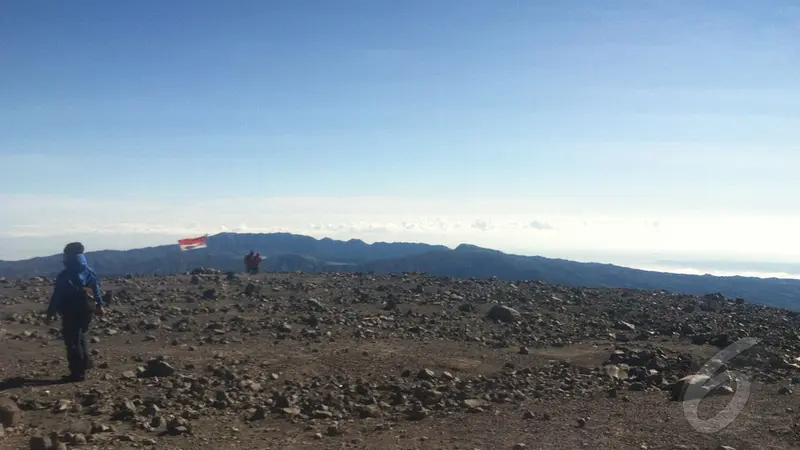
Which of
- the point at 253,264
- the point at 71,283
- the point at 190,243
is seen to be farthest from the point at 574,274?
the point at 71,283

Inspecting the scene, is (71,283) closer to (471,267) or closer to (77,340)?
(77,340)

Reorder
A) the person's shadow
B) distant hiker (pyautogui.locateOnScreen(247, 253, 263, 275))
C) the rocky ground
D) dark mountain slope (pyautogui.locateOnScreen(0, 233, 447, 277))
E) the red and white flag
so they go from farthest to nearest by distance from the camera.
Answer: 1. dark mountain slope (pyautogui.locateOnScreen(0, 233, 447, 277))
2. distant hiker (pyautogui.locateOnScreen(247, 253, 263, 275))
3. the red and white flag
4. the person's shadow
5. the rocky ground

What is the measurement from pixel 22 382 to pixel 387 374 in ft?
22.1

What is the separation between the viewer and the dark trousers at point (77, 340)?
41.9ft

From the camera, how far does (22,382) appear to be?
1252 centimetres

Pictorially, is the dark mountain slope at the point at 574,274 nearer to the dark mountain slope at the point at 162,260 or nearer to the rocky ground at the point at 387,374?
the dark mountain slope at the point at 162,260

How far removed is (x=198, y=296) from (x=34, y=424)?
48.7ft

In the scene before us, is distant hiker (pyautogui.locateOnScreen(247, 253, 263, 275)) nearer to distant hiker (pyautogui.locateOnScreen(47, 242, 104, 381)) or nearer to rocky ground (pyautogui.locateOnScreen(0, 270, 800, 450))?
rocky ground (pyautogui.locateOnScreen(0, 270, 800, 450))

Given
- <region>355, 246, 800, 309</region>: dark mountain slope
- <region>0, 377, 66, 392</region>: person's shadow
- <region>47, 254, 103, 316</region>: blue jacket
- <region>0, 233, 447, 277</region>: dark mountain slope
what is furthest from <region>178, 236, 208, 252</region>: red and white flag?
<region>0, 233, 447, 277</region>: dark mountain slope

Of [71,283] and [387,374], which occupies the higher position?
[71,283]

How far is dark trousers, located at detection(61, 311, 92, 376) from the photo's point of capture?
1277cm

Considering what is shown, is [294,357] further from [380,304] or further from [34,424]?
[380,304]

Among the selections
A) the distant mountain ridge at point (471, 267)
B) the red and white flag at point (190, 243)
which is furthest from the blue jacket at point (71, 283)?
the distant mountain ridge at point (471, 267)

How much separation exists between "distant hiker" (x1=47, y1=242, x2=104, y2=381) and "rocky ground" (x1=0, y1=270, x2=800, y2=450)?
1.80 feet
